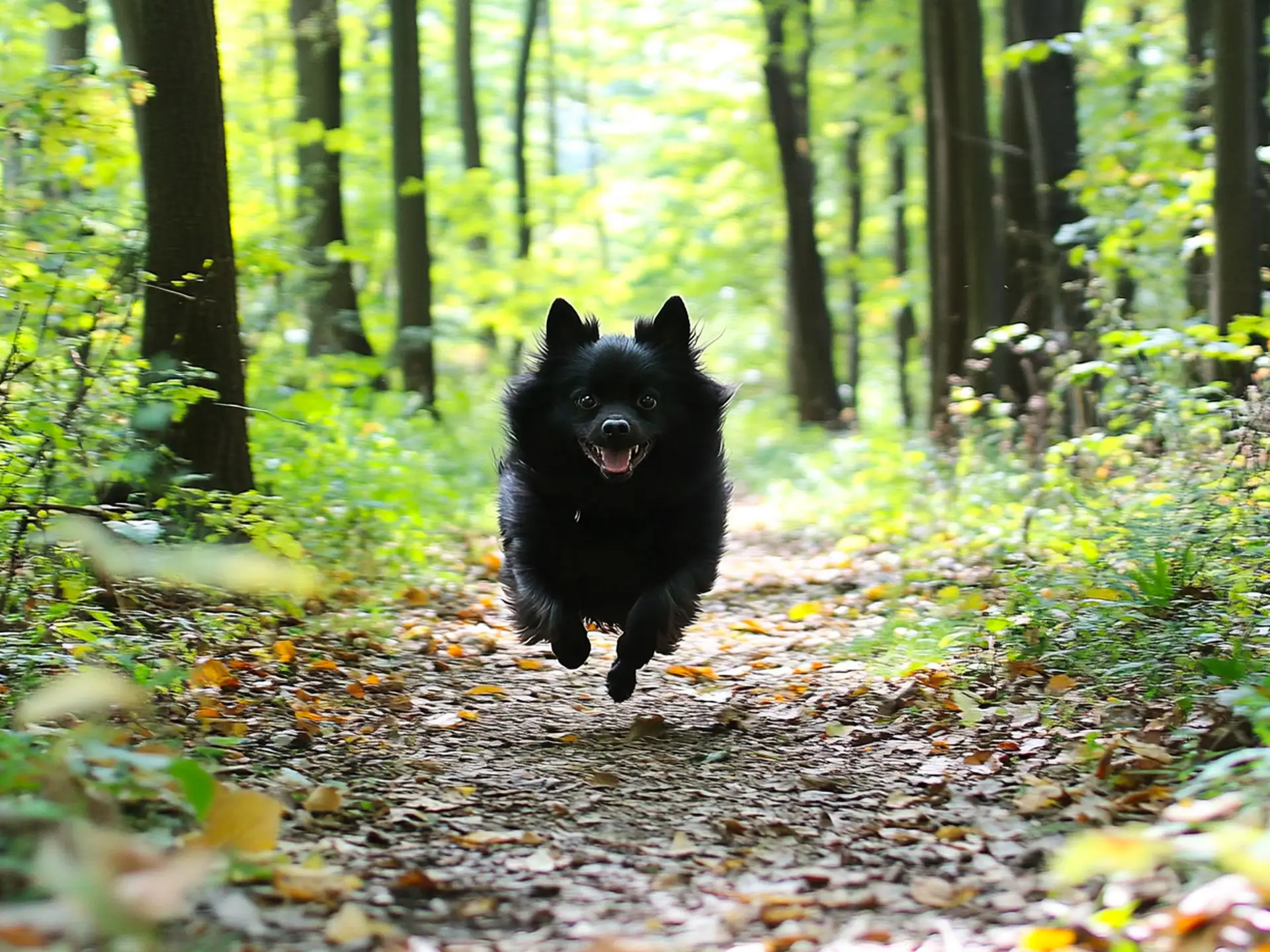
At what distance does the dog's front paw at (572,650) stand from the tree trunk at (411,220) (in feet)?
23.8

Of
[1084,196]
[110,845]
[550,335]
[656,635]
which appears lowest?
[656,635]

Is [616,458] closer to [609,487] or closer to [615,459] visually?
[615,459]

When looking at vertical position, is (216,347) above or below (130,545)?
above

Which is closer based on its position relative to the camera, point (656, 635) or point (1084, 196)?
point (656, 635)

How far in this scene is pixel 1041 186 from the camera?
9.32 metres

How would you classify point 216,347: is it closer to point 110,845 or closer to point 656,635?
point 656,635

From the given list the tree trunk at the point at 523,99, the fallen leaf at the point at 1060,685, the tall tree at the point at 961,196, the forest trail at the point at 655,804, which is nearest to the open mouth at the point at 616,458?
the forest trail at the point at 655,804

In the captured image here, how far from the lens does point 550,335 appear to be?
5031 mm

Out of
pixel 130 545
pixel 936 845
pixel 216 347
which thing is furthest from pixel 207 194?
pixel 936 845

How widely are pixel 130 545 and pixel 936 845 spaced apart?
2624mm

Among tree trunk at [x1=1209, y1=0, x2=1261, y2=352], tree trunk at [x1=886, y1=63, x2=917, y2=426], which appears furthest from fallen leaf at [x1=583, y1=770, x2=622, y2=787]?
tree trunk at [x1=886, y1=63, x2=917, y2=426]

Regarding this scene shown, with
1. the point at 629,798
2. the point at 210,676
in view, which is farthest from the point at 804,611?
the point at 210,676

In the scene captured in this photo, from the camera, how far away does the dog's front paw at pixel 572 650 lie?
464 centimetres

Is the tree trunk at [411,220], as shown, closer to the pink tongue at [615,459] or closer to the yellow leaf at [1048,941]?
the pink tongue at [615,459]
